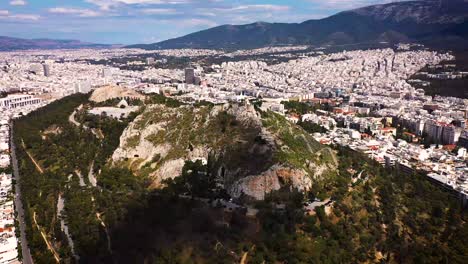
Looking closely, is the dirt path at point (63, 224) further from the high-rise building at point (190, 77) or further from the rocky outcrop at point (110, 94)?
the high-rise building at point (190, 77)

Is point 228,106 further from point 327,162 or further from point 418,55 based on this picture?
point 418,55

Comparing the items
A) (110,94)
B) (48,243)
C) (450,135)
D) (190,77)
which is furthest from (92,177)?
(190,77)

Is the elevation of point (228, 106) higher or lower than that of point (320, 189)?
higher

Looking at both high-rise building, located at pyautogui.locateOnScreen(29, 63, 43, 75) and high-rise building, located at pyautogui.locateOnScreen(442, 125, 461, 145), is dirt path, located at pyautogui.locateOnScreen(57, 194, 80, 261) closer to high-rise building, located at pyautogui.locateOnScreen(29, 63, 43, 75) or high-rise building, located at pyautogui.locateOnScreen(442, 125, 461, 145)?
high-rise building, located at pyautogui.locateOnScreen(442, 125, 461, 145)

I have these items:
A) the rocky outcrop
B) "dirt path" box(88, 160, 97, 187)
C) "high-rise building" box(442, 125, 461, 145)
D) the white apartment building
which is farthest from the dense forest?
the white apartment building

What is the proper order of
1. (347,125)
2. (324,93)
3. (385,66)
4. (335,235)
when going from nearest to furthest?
(335,235) < (347,125) < (324,93) < (385,66)

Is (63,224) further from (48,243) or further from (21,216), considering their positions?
(21,216)

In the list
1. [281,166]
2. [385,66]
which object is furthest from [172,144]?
[385,66]
